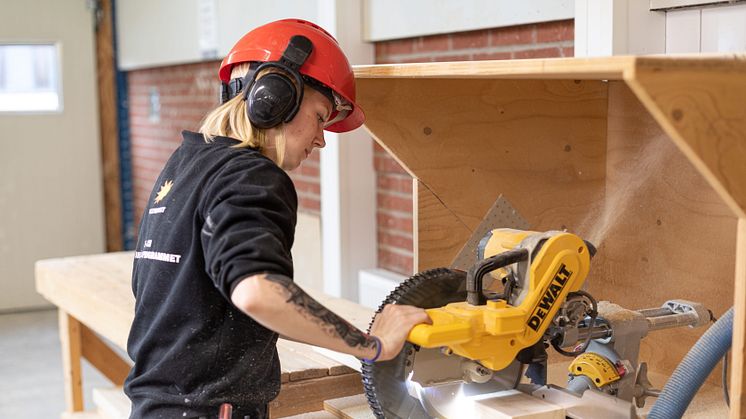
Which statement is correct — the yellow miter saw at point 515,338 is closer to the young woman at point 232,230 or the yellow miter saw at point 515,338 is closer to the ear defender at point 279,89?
the young woman at point 232,230

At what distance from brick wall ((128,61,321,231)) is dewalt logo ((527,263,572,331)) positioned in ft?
9.88

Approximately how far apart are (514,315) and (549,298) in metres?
0.09

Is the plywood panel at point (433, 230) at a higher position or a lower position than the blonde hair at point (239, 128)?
lower

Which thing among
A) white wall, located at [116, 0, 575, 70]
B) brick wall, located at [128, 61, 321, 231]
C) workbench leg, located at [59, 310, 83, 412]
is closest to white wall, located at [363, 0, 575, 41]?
white wall, located at [116, 0, 575, 70]

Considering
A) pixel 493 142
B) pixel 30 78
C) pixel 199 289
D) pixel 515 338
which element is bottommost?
pixel 515 338

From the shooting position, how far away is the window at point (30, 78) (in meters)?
7.09

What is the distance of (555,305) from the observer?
1695 millimetres

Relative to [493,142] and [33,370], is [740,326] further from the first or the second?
[33,370]

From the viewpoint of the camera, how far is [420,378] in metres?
1.78

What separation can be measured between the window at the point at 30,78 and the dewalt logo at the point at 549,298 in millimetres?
6192

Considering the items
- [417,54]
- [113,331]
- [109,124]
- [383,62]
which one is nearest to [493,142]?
[113,331]

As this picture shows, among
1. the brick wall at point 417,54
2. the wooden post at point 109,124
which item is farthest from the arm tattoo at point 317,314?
the wooden post at point 109,124

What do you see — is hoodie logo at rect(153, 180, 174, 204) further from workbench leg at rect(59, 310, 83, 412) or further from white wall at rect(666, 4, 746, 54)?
workbench leg at rect(59, 310, 83, 412)

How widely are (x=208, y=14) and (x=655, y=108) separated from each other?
14.5 ft
